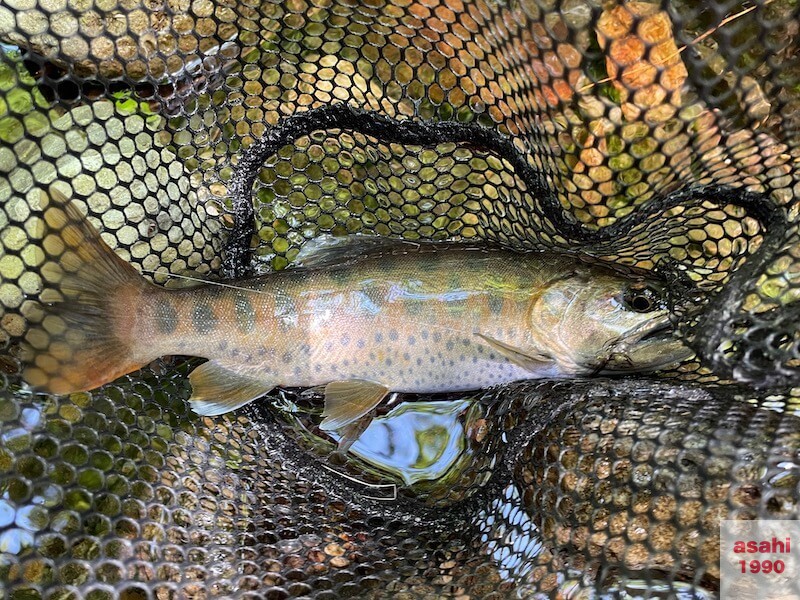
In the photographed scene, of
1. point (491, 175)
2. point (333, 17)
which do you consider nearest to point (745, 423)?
point (491, 175)

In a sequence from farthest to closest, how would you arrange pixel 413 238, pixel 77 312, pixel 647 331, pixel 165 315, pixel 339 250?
1. pixel 413 238
2. pixel 339 250
3. pixel 647 331
4. pixel 165 315
5. pixel 77 312

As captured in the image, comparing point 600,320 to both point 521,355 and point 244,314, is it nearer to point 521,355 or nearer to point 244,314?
point 521,355

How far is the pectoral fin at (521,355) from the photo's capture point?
8.37ft

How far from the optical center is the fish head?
250 cm

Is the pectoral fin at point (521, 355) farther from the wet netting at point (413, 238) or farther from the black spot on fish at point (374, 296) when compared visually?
the black spot on fish at point (374, 296)

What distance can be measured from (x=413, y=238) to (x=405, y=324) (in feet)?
1.68

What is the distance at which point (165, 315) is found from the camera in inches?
93.7

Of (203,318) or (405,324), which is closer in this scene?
(203,318)

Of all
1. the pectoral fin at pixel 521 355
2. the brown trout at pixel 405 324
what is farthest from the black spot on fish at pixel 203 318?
the pectoral fin at pixel 521 355

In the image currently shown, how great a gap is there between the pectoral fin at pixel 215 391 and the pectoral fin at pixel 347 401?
308 millimetres

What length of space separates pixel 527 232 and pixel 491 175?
1.16 ft

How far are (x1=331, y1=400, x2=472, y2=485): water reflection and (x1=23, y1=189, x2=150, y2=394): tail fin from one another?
111 centimetres

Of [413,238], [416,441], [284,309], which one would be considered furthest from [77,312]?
[416,441]

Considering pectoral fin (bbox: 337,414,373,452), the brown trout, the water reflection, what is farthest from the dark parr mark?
the water reflection
